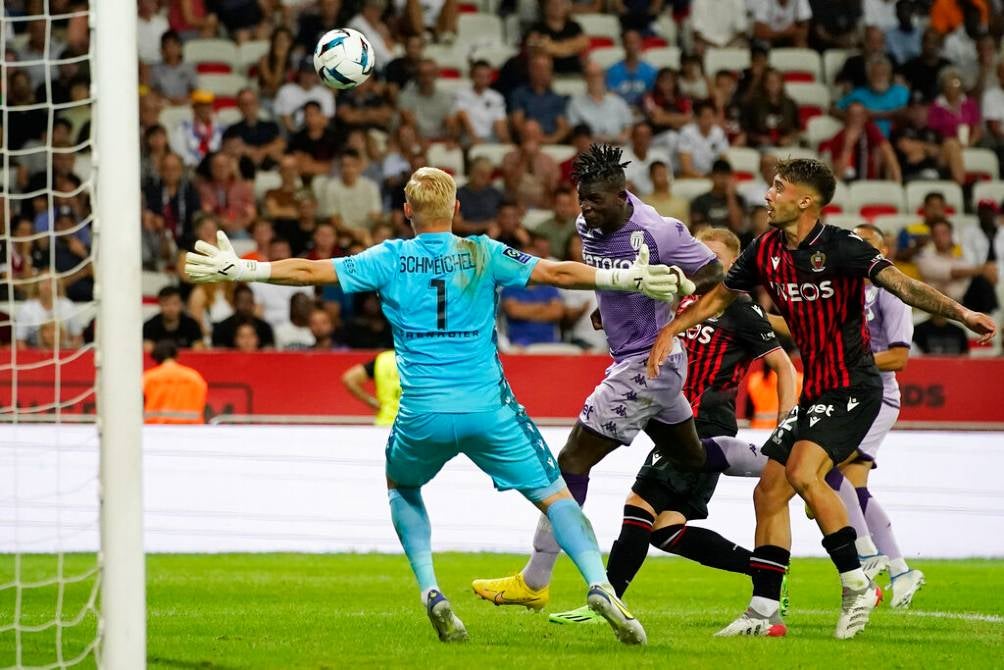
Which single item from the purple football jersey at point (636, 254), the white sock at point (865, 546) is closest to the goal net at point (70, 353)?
the purple football jersey at point (636, 254)

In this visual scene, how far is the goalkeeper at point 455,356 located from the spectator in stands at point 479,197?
9.91 metres

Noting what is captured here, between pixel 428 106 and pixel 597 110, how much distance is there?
208 cm

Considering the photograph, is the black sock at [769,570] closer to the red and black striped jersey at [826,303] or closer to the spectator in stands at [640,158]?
the red and black striped jersey at [826,303]

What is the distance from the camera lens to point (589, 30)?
20484 mm

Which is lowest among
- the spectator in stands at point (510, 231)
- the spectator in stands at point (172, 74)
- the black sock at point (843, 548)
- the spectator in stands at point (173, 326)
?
the black sock at point (843, 548)

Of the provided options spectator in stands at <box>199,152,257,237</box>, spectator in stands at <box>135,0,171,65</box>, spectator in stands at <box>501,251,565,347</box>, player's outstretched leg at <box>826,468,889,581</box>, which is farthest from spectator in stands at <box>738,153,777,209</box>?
player's outstretched leg at <box>826,468,889,581</box>

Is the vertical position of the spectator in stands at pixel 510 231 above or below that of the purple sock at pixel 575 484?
above

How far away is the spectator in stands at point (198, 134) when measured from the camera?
712 inches

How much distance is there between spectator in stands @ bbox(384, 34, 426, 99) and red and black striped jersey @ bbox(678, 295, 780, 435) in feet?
35.1

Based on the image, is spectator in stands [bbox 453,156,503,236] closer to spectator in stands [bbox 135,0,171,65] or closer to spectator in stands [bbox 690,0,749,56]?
spectator in stands [bbox 135,0,171,65]

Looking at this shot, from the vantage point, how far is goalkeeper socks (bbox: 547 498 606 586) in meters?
6.96

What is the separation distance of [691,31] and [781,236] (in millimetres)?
13312

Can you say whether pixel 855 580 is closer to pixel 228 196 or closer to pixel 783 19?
pixel 228 196

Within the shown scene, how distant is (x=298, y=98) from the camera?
18688 millimetres
